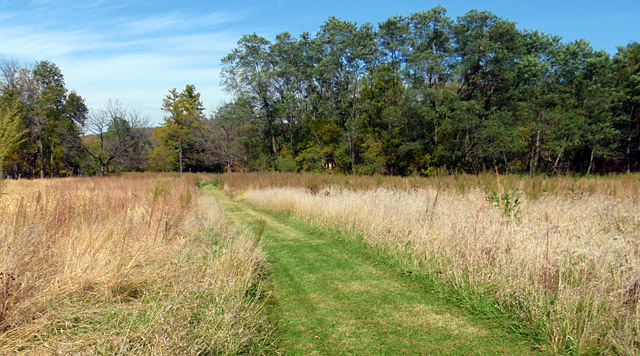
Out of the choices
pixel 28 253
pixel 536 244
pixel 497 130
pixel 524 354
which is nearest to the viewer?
pixel 524 354

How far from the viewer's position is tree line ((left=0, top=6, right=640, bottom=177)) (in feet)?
86.9

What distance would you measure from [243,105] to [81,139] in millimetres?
19239

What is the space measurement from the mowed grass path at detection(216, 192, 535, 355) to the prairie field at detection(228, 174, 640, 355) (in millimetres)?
415

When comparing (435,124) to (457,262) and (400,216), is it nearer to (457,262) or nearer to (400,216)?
(400,216)

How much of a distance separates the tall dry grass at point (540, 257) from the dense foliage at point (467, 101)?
783 inches

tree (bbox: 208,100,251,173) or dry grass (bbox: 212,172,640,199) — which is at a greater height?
tree (bbox: 208,100,251,173)

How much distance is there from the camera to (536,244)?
4.38 metres

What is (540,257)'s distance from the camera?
409cm

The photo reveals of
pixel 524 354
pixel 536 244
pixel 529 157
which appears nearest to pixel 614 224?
pixel 536 244

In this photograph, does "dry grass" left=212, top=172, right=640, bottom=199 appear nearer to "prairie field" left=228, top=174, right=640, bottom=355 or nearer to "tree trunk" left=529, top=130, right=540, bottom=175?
"prairie field" left=228, top=174, right=640, bottom=355


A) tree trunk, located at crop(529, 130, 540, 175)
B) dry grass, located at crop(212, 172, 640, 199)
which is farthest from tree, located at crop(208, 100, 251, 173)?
tree trunk, located at crop(529, 130, 540, 175)

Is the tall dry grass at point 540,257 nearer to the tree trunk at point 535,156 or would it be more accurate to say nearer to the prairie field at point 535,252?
the prairie field at point 535,252

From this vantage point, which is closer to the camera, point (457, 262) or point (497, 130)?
point (457, 262)

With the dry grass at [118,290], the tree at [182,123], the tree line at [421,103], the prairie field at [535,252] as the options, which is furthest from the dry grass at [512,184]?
the tree at [182,123]
